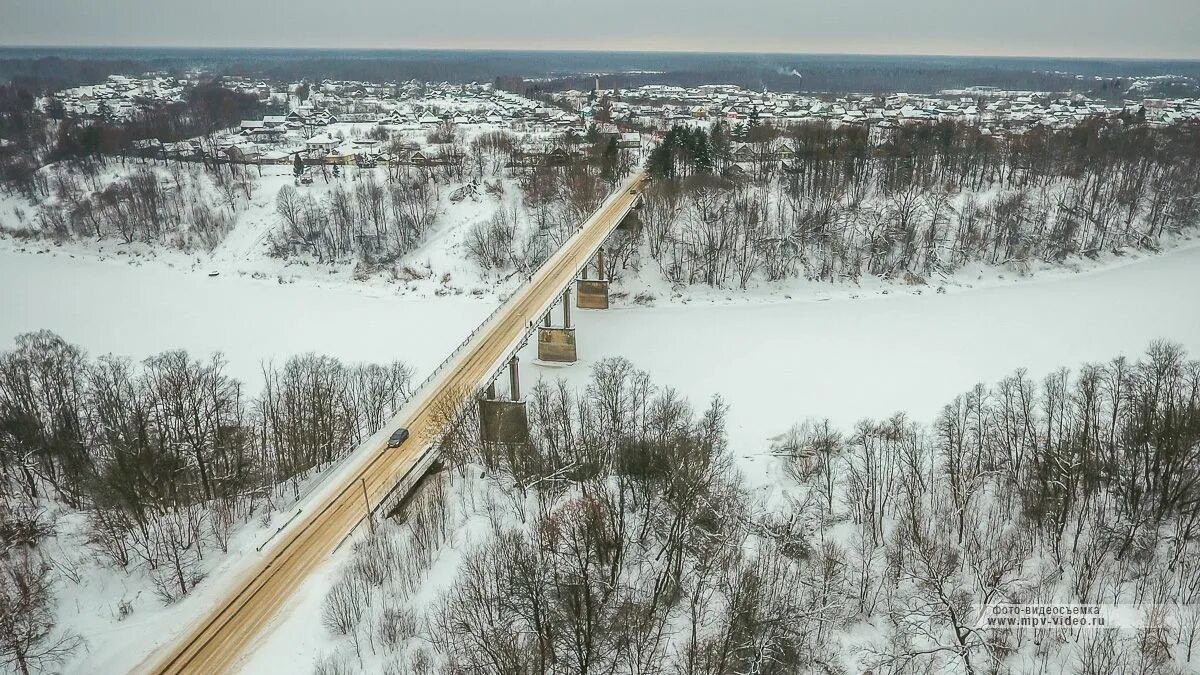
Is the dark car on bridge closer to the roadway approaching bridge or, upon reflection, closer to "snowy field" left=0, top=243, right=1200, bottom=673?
the roadway approaching bridge

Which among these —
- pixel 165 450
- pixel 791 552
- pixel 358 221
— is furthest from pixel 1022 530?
pixel 358 221

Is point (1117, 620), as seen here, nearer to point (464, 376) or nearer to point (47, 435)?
point (464, 376)

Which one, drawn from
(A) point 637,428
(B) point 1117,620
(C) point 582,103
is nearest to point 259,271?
(A) point 637,428

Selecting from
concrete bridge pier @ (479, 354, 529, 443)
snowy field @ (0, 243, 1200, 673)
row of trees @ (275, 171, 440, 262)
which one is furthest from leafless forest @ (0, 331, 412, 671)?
row of trees @ (275, 171, 440, 262)

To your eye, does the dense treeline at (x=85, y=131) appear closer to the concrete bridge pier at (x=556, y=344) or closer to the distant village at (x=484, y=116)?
the distant village at (x=484, y=116)

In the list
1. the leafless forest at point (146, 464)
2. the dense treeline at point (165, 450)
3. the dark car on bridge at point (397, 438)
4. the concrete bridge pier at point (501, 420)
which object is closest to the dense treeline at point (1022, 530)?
the concrete bridge pier at point (501, 420)
